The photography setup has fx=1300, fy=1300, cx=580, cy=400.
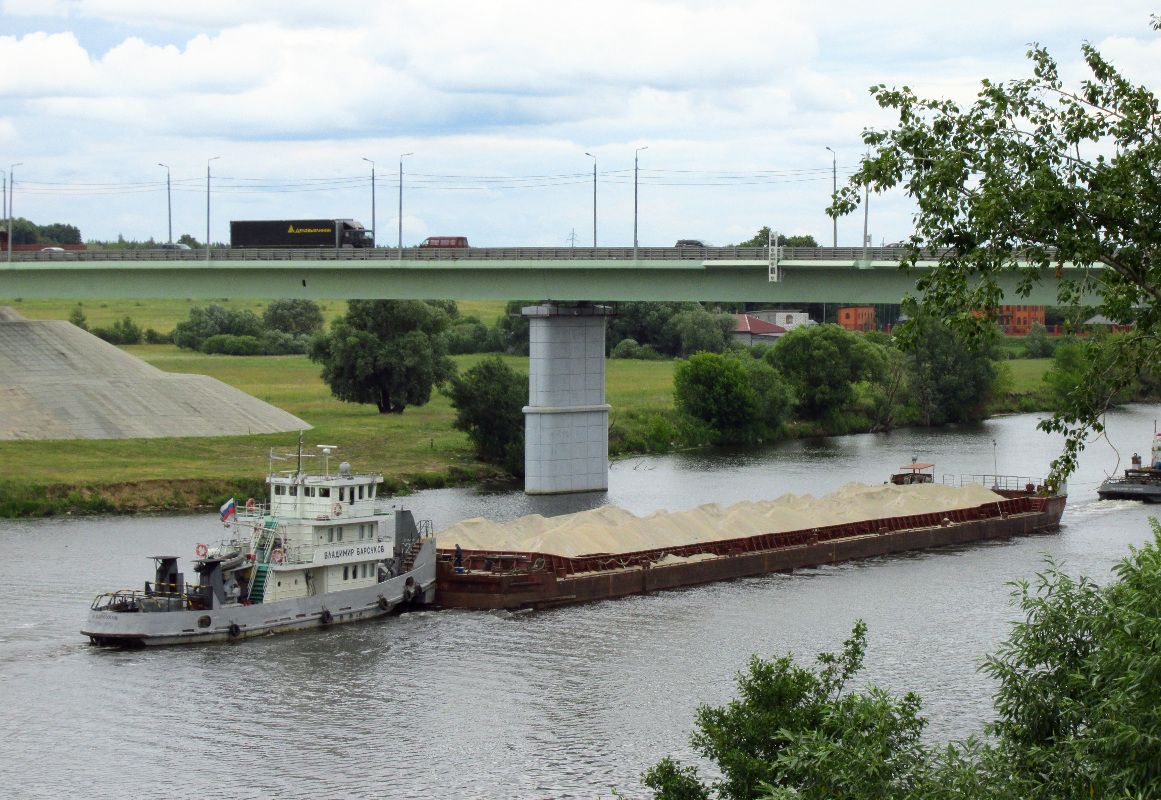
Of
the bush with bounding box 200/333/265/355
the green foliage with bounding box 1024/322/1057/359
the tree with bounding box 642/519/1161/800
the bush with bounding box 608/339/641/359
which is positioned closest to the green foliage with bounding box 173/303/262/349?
the bush with bounding box 200/333/265/355

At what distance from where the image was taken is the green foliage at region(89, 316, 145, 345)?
13100 centimetres

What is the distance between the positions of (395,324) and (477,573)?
4957 centimetres

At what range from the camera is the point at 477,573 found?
40531 mm

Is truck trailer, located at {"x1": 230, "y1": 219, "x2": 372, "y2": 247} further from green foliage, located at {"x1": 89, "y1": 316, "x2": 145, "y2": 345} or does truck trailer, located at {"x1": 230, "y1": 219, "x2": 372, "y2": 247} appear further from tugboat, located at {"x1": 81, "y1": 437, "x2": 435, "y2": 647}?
green foliage, located at {"x1": 89, "y1": 316, "x2": 145, "y2": 345}

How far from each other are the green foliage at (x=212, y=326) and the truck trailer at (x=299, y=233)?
192ft

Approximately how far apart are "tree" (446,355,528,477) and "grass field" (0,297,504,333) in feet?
202

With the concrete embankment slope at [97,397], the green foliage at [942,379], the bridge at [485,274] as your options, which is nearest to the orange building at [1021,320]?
the green foliage at [942,379]

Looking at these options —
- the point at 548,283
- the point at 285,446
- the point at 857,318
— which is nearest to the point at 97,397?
the point at 285,446

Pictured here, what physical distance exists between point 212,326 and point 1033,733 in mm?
124604

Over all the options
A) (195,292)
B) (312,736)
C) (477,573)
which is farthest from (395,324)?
(312,736)

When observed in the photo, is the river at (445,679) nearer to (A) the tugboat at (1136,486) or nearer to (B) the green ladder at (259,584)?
(B) the green ladder at (259,584)

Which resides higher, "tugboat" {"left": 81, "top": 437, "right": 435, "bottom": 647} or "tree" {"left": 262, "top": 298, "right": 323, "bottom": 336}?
"tree" {"left": 262, "top": 298, "right": 323, "bottom": 336}

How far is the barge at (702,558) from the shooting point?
40.2 m

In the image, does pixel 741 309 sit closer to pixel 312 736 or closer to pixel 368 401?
pixel 368 401
